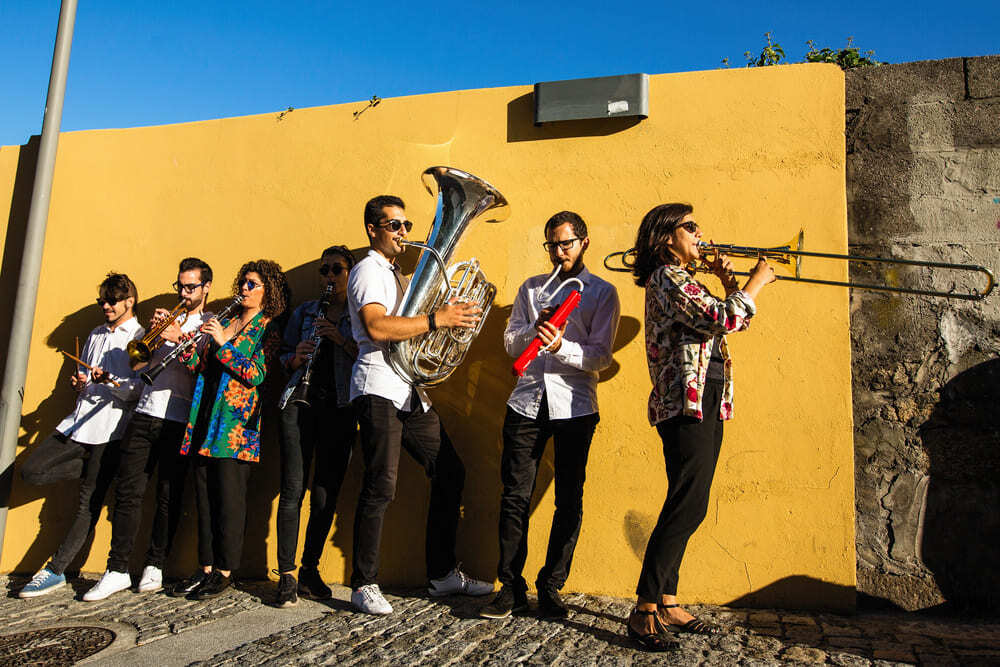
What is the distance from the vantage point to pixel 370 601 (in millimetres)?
3678

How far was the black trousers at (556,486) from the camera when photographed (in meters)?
3.52

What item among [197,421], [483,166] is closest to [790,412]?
[483,166]

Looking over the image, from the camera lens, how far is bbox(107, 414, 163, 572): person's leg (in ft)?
14.4

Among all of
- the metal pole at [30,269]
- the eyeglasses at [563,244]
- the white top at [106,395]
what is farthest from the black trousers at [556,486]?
the metal pole at [30,269]

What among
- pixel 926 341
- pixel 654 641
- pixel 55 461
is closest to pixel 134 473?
pixel 55 461

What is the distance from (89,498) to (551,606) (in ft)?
9.47

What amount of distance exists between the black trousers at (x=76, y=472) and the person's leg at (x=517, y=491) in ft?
8.57

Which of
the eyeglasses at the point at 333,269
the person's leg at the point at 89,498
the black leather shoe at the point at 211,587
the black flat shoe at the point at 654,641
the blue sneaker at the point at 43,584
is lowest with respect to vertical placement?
the blue sneaker at the point at 43,584

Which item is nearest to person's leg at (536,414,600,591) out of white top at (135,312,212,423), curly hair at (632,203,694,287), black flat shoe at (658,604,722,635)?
black flat shoe at (658,604,722,635)

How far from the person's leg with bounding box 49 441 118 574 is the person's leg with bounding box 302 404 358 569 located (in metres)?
1.47

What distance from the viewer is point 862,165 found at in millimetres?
4055

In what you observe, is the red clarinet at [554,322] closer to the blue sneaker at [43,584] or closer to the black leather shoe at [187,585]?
the black leather shoe at [187,585]

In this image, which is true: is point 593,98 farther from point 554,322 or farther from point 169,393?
point 169,393

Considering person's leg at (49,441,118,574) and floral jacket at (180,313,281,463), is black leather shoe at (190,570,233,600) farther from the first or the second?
person's leg at (49,441,118,574)
